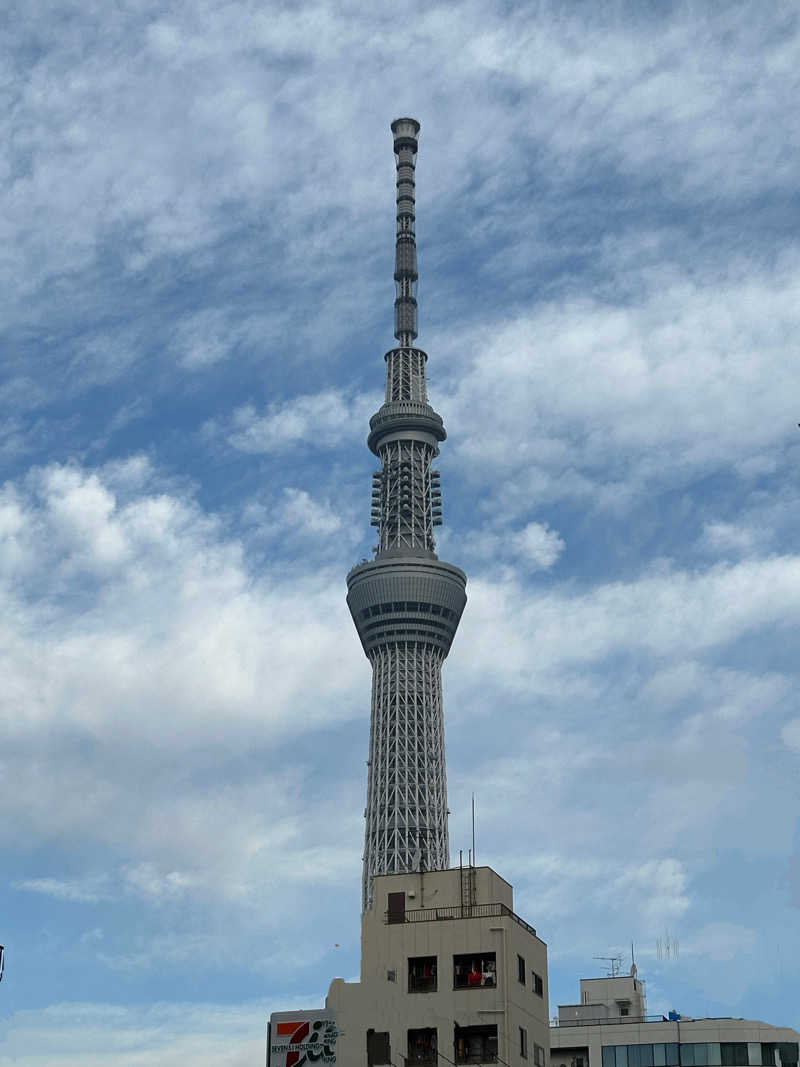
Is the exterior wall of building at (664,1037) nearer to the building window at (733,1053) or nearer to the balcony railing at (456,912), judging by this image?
the building window at (733,1053)

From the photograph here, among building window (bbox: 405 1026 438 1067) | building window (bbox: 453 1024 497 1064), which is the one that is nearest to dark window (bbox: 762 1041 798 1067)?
building window (bbox: 453 1024 497 1064)

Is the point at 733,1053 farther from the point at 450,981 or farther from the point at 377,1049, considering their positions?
the point at 377,1049

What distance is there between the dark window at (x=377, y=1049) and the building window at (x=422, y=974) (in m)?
3.56

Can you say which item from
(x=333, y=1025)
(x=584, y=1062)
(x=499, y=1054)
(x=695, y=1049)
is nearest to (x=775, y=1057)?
(x=695, y=1049)

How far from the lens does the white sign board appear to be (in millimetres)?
91312

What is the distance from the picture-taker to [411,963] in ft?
327

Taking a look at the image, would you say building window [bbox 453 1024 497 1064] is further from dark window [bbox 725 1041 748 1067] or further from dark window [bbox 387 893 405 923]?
dark window [bbox 725 1041 748 1067]

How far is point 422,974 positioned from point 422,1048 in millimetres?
4496

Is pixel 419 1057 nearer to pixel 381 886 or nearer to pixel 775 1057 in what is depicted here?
pixel 381 886

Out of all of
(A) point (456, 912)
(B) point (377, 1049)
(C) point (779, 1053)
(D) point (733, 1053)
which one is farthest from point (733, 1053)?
Result: (B) point (377, 1049)

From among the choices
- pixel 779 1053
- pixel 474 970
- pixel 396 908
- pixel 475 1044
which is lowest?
pixel 475 1044

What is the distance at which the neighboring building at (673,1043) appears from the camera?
122 meters

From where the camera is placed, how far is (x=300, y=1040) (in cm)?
9194

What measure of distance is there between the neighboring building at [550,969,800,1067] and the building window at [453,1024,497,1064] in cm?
3041
